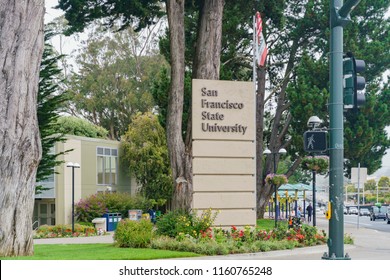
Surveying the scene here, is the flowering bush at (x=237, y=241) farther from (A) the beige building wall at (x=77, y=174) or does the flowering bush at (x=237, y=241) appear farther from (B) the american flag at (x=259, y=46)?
(A) the beige building wall at (x=77, y=174)

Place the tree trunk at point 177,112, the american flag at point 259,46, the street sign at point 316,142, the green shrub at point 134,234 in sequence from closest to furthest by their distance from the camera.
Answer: the street sign at point 316,142
the green shrub at point 134,234
the tree trunk at point 177,112
the american flag at point 259,46

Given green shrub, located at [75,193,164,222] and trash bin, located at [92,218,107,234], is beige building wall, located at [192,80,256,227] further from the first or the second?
green shrub, located at [75,193,164,222]

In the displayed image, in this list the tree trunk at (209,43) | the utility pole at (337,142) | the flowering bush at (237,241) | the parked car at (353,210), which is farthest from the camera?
the parked car at (353,210)

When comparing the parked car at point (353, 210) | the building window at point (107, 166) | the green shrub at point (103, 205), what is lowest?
the parked car at point (353, 210)

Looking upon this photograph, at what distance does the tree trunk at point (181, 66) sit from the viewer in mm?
26516

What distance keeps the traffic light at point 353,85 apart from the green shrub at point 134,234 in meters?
8.56

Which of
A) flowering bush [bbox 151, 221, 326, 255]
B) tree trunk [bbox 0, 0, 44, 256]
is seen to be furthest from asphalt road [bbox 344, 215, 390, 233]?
tree trunk [bbox 0, 0, 44, 256]

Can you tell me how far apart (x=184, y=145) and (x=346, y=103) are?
10731 millimetres

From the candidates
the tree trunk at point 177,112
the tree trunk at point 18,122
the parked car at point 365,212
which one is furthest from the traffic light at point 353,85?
the parked car at point 365,212

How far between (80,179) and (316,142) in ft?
123

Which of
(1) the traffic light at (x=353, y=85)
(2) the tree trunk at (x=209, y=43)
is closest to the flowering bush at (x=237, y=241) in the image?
(2) the tree trunk at (x=209, y=43)

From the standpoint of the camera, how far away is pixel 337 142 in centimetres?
1670

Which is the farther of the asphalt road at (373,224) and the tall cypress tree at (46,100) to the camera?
the asphalt road at (373,224)

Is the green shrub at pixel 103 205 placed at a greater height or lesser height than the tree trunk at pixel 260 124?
lesser
